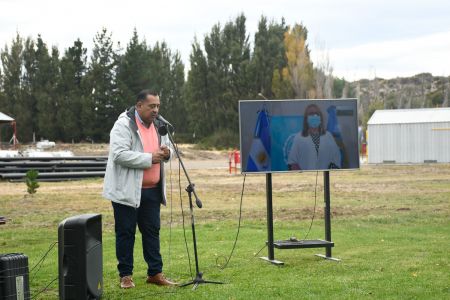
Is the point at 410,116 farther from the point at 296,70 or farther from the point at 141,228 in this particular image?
the point at 141,228

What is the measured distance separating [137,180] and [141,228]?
2.02 ft

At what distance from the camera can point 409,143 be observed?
4838 centimetres

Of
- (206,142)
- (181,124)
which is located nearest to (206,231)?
(206,142)

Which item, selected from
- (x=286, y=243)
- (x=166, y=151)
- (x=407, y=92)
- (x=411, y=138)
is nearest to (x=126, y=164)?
(x=166, y=151)

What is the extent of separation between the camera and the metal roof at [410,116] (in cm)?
4844

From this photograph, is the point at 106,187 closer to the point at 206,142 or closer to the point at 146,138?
the point at 146,138

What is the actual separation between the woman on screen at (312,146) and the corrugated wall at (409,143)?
128 feet

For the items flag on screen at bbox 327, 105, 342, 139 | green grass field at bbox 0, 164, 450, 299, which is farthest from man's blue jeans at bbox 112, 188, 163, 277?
flag on screen at bbox 327, 105, 342, 139

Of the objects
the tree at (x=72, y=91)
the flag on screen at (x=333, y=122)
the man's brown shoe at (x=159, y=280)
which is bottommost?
the man's brown shoe at (x=159, y=280)

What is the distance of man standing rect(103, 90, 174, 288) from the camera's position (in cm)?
815

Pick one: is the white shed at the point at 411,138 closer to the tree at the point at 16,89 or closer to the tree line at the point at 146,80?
the tree line at the point at 146,80

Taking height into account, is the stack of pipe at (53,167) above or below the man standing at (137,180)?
below

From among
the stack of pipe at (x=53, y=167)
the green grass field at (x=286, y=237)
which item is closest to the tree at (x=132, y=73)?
the stack of pipe at (x=53, y=167)

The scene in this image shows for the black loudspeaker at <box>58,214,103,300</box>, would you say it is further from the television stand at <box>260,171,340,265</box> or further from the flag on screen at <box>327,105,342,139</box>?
the flag on screen at <box>327,105,342,139</box>
